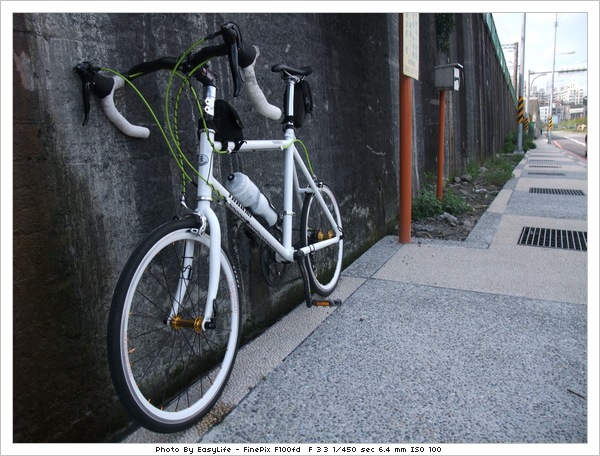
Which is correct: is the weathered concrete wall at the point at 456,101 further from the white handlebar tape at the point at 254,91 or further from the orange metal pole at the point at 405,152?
the white handlebar tape at the point at 254,91

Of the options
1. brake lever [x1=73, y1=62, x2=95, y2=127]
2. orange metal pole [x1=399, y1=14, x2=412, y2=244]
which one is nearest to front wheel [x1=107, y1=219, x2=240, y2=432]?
brake lever [x1=73, y1=62, x2=95, y2=127]

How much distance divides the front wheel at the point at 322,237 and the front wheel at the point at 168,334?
28.5 inches

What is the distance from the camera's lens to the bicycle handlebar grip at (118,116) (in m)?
1.73

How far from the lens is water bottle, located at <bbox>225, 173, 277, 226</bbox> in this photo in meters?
2.26

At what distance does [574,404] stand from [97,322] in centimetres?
193

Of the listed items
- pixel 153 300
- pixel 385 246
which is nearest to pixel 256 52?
pixel 153 300

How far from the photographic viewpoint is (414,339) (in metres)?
2.56

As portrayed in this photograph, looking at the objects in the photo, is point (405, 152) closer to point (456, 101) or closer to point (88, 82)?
point (88, 82)

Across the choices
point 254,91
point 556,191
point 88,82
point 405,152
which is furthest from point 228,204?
point 556,191

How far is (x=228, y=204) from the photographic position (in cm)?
208

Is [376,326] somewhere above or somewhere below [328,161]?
below

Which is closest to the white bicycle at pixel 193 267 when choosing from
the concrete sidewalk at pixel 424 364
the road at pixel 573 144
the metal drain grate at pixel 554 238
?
the concrete sidewalk at pixel 424 364

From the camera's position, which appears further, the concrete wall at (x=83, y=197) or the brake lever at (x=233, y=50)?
the brake lever at (x=233, y=50)

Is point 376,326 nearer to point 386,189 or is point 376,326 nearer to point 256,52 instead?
point 256,52
